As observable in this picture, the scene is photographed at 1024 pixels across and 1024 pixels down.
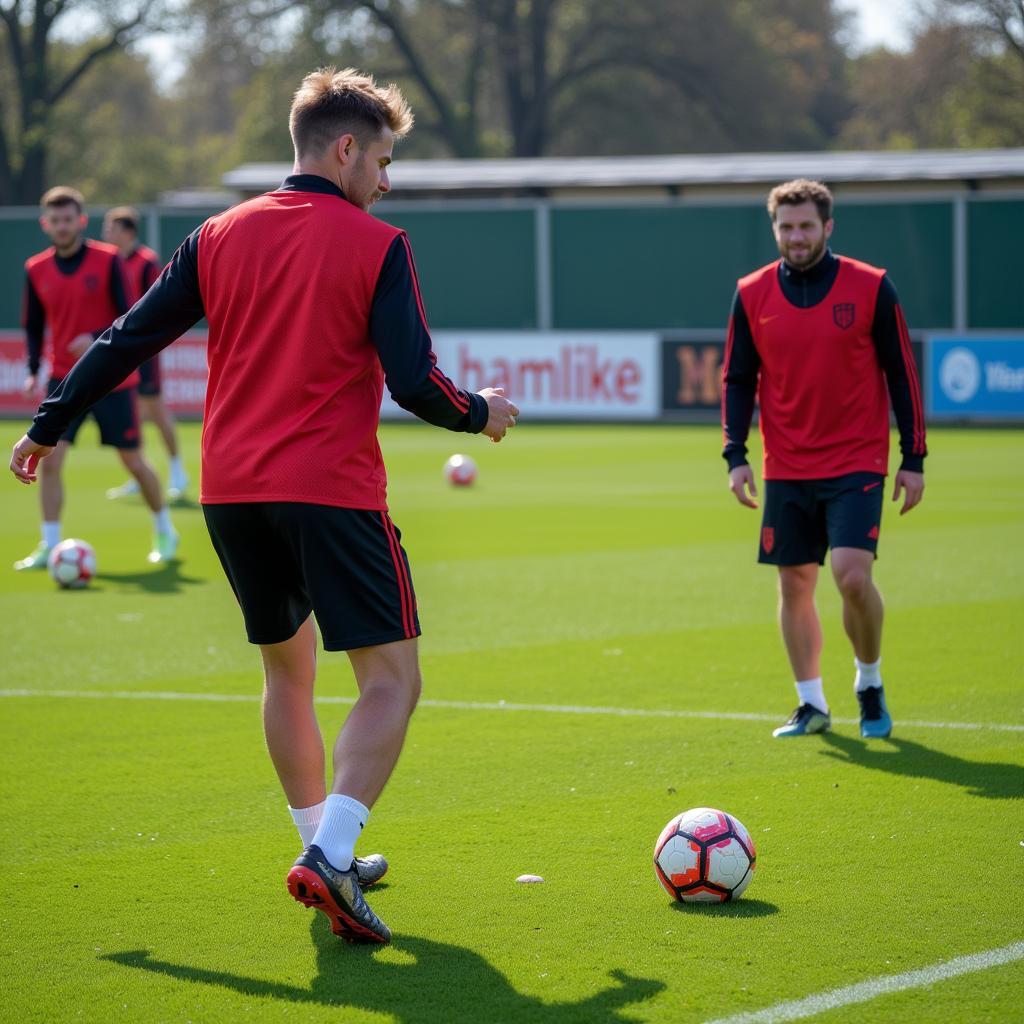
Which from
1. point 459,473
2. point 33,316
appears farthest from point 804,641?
point 459,473

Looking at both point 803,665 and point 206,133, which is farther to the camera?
point 206,133

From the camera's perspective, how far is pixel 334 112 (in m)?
4.53

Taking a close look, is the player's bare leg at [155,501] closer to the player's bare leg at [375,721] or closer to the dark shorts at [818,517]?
the dark shorts at [818,517]

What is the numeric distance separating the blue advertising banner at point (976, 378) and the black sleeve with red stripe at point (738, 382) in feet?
56.7

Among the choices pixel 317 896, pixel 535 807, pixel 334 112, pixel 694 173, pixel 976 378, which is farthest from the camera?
pixel 694 173

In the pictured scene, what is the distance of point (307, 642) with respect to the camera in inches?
191

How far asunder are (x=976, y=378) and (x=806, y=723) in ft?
58.8

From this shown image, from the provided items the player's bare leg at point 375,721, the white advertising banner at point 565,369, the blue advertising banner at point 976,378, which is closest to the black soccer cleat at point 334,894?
the player's bare leg at point 375,721

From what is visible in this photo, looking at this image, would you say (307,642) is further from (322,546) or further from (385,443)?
(385,443)

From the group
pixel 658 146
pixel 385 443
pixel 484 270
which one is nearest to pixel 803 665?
pixel 385 443

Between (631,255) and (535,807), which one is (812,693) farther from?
(631,255)

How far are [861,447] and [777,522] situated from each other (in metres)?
0.46

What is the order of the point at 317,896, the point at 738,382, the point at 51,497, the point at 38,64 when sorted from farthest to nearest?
the point at 38,64 < the point at 51,497 < the point at 738,382 < the point at 317,896

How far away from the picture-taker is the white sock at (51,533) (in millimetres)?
12062
